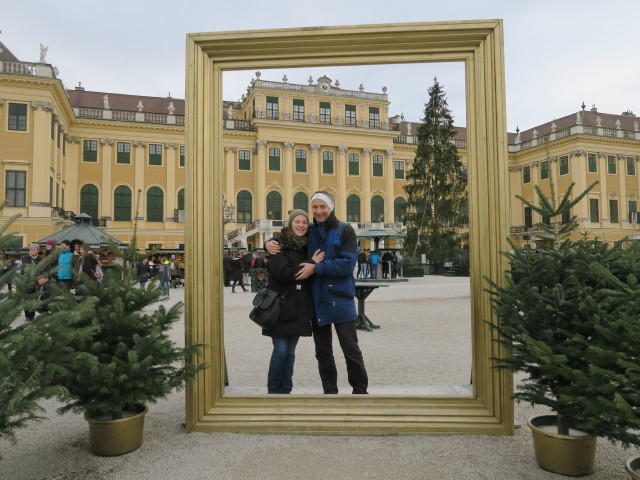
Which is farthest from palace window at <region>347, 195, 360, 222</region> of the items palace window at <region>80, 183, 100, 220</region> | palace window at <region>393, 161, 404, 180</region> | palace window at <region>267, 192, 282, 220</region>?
palace window at <region>80, 183, 100, 220</region>

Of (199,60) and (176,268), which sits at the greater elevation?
(199,60)

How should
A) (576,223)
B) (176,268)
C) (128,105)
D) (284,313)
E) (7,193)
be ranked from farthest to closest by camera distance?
(128,105) → (7,193) → (176,268) → (284,313) → (576,223)

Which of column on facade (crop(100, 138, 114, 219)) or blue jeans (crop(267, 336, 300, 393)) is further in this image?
column on facade (crop(100, 138, 114, 219))

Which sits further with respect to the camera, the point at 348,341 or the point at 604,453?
the point at 348,341

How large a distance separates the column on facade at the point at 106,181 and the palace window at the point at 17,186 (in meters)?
7.38

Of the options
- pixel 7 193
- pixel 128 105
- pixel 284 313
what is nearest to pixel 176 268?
pixel 7 193

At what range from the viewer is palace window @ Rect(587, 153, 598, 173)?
3997 cm

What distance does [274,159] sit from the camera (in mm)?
28062

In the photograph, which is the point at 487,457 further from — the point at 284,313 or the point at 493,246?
the point at 284,313

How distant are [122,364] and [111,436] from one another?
50cm

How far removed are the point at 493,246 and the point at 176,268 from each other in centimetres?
1887

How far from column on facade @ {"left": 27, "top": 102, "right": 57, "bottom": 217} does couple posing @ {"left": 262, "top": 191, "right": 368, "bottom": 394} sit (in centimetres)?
2968

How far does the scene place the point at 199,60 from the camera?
3.65m

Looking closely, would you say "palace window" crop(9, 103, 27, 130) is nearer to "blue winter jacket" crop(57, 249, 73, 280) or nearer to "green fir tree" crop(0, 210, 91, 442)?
"blue winter jacket" crop(57, 249, 73, 280)
